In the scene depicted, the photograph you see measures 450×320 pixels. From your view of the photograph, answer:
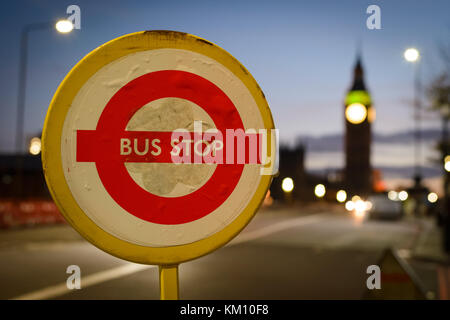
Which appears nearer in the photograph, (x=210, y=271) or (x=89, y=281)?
(x=89, y=281)

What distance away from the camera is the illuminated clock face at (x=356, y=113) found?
2.60 meters

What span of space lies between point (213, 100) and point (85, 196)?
333 millimetres

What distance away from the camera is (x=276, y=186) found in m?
1.49

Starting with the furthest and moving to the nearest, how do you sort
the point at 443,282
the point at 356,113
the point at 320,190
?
the point at 443,282, the point at 356,113, the point at 320,190

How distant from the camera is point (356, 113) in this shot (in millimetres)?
2646

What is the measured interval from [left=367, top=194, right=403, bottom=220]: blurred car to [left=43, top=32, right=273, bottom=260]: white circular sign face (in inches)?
1380

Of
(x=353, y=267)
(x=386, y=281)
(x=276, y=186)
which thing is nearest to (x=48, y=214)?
(x=353, y=267)

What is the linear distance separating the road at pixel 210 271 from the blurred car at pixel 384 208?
53.3 feet

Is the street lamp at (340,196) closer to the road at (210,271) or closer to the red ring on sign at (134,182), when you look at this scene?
the red ring on sign at (134,182)

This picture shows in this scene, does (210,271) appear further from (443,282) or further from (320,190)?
(320,190)

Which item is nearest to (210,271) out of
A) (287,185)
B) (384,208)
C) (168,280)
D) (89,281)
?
(89,281)

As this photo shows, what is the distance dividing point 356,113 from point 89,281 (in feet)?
27.5

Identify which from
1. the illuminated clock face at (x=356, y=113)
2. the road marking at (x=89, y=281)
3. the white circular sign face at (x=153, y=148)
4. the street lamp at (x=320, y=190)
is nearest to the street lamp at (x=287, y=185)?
the street lamp at (x=320, y=190)
